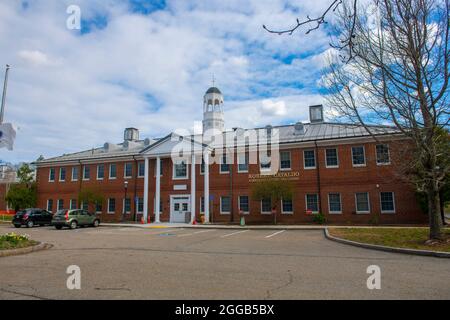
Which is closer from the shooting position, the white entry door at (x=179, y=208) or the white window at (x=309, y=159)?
the white window at (x=309, y=159)

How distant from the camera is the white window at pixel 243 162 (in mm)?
29391

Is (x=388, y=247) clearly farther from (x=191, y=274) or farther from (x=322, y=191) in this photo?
(x=322, y=191)

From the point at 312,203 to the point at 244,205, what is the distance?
592cm

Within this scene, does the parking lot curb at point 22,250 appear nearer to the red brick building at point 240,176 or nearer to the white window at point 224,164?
the red brick building at point 240,176

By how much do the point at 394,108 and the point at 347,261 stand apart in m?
6.83

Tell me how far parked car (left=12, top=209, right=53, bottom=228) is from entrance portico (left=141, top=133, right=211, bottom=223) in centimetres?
877

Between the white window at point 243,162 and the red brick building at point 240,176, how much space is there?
9 centimetres

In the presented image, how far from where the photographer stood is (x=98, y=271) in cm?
809

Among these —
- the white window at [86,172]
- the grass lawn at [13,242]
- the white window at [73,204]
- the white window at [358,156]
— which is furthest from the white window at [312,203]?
the white window at [73,204]

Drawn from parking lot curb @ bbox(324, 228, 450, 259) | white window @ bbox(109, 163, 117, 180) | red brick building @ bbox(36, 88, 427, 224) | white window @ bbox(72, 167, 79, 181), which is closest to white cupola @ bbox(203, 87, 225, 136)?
red brick building @ bbox(36, 88, 427, 224)

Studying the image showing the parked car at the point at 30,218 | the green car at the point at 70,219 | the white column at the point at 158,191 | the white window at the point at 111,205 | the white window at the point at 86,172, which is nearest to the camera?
the green car at the point at 70,219

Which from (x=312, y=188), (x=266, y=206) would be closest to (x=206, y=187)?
(x=266, y=206)

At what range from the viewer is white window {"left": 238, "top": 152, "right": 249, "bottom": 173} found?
29.4 meters

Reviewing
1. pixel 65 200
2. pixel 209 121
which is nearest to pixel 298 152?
pixel 209 121
